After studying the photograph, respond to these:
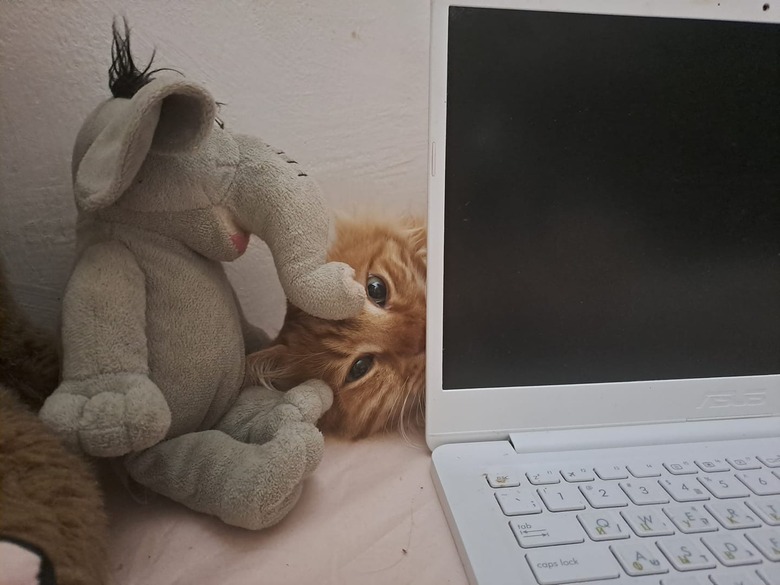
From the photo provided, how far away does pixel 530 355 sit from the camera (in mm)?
492

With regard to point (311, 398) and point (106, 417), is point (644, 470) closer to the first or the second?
point (311, 398)

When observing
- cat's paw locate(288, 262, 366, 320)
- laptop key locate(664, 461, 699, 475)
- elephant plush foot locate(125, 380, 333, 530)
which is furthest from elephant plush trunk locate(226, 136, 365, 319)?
laptop key locate(664, 461, 699, 475)

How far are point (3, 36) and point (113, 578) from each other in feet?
1.58

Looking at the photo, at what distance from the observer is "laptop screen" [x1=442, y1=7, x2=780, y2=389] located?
46cm

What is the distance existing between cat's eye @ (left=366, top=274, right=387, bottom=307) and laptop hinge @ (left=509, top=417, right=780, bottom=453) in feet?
0.56

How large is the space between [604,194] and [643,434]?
0.73 feet

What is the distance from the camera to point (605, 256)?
19.5 inches

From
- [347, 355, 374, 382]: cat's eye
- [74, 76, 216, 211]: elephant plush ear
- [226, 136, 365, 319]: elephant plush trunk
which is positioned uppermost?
[74, 76, 216, 211]: elephant plush ear

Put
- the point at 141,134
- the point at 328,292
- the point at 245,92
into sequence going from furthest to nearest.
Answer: the point at 245,92 < the point at 328,292 < the point at 141,134

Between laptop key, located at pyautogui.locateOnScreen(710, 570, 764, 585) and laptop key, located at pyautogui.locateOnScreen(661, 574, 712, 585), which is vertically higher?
laptop key, located at pyautogui.locateOnScreen(661, 574, 712, 585)

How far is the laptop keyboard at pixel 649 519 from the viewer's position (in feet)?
1.22

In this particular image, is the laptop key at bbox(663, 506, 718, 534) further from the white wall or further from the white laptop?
the white wall

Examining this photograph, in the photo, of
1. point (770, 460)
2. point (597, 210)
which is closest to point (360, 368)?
point (597, 210)

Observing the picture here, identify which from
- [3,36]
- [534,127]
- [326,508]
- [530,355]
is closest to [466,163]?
[534,127]
